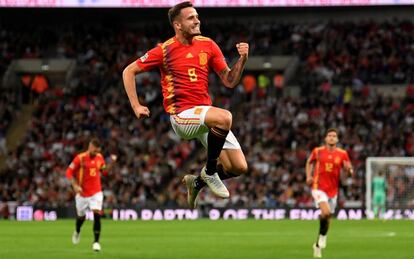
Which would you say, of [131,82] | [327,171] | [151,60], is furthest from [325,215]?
[131,82]

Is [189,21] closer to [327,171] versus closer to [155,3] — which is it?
[327,171]

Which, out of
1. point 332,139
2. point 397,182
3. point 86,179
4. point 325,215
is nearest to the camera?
point 325,215

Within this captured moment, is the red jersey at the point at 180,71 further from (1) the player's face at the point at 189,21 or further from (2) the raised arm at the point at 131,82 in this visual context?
(1) the player's face at the point at 189,21

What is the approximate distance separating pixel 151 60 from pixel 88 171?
10331mm

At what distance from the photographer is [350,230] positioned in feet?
86.1

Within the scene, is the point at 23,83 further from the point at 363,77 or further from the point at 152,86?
the point at 363,77

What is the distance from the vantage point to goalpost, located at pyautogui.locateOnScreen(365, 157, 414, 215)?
3394cm

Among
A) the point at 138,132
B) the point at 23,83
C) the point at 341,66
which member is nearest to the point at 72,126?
the point at 138,132

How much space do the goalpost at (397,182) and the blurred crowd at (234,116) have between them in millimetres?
826

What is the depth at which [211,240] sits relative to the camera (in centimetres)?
2233

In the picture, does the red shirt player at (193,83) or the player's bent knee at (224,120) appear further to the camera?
the red shirt player at (193,83)

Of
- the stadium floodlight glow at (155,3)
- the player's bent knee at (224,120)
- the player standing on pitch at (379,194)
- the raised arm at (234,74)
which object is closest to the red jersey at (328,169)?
the raised arm at (234,74)

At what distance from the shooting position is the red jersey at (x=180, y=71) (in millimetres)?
10688

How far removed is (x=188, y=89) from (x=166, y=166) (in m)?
25.8
